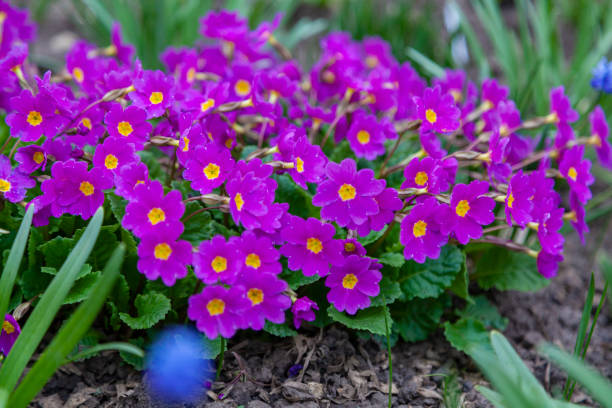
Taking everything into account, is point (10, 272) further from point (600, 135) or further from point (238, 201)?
point (600, 135)

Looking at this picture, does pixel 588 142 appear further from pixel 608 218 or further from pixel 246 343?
pixel 246 343

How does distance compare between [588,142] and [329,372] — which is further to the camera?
[588,142]

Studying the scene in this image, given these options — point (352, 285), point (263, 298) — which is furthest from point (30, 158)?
point (352, 285)

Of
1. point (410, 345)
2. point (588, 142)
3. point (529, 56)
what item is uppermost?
point (529, 56)

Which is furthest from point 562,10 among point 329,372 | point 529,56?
point 329,372

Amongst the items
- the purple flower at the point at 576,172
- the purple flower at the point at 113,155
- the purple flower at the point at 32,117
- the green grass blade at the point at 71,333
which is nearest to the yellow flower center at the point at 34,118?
the purple flower at the point at 32,117

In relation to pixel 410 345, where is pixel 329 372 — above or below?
below

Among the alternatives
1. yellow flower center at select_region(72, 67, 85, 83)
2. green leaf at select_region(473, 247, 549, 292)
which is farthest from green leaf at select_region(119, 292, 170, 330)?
green leaf at select_region(473, 247, 549, 292)

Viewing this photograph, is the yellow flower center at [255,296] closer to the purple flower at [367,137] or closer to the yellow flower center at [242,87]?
the purple flower at [367,137]
